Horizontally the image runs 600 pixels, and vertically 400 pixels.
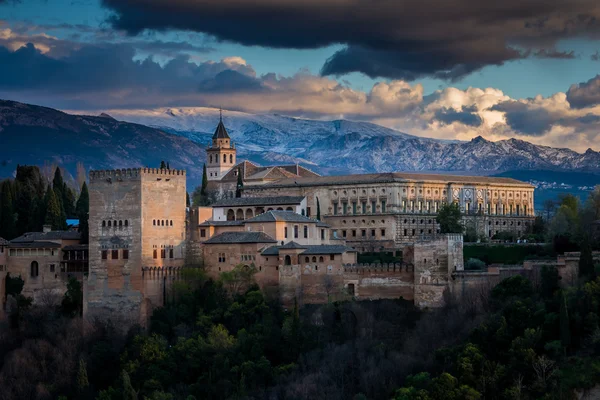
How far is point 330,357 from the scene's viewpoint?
55375 mm

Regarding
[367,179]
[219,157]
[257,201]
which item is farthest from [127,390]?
[219,157]

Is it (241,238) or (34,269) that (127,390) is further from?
(34,269)

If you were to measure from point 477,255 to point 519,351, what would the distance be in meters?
21.2

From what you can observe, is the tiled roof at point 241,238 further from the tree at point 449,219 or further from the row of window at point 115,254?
the tree at point 449,219

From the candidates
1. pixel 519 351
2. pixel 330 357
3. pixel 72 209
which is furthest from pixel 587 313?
pixel 72 209

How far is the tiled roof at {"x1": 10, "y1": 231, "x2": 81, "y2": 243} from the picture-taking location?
67688 mm

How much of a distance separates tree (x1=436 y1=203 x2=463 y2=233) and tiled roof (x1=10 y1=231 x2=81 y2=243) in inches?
929

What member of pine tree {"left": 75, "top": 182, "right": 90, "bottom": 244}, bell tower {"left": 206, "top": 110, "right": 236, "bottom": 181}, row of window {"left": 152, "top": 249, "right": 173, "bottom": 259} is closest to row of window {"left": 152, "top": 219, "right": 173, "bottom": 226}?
row of window {"left": 152, "top": 249, "right": 173, "bottom": 259}

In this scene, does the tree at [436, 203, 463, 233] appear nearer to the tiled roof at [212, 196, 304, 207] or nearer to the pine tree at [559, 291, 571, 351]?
the tiled roof at [212, 196, 304, 207]

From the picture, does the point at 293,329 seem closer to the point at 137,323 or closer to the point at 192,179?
the point at 137,323

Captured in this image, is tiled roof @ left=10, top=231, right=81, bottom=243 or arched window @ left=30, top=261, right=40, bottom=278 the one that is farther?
tiled roof @ left=10, top=231, right=81, bottom=243

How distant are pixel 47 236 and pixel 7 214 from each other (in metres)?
6.92

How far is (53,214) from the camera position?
243 feet

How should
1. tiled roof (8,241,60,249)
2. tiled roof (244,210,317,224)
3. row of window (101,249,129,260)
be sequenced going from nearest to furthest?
row of window (101,249,129,260), tiled roof (8,241,60,249), tiled roof (244,210,317,224)
